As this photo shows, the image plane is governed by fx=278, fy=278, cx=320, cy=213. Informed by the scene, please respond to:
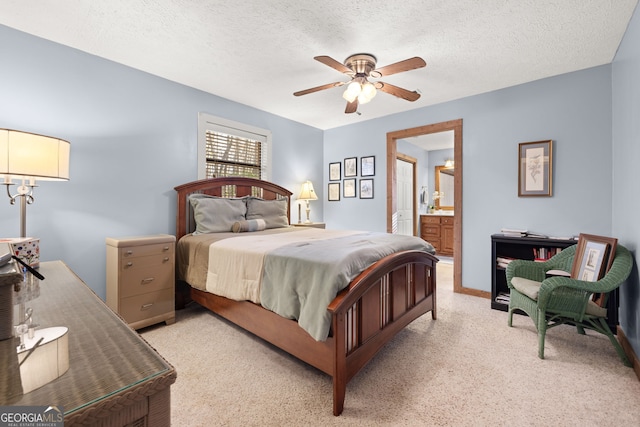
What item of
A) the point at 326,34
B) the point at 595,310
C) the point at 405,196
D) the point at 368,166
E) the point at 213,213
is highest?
the point at 326,34

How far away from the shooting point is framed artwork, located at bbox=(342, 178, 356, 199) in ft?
16.5

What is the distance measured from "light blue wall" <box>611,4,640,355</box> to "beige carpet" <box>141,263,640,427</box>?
37 cm

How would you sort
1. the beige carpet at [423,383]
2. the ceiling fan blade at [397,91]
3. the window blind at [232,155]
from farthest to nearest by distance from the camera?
the window blind at [232,155] → the ceiling fan blade at [397,91] → the beige carpet at [423,383]

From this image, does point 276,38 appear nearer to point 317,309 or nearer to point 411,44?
point 411,44

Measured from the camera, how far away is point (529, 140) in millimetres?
3289

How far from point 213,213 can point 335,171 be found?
2661mm

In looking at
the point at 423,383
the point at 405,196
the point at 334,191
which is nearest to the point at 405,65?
the point at 423,383

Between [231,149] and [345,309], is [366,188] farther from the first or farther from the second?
[345,309]

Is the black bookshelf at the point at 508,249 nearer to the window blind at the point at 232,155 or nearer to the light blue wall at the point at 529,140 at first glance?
the light blue wall at the point at 529,140

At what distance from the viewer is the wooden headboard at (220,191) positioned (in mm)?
3316

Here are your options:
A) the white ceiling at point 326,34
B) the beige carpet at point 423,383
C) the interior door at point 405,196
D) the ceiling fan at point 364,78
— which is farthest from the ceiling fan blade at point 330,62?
the interior door at point 405,196

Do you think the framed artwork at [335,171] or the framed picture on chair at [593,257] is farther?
the framed artwork at [335,171]

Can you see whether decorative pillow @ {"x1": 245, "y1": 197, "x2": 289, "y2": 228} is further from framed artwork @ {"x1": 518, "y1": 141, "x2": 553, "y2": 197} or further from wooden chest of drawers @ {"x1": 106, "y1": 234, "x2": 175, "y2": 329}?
framed artwork @ {"x1": 518, "y1": 141, "x2": 553, "y2": 197}

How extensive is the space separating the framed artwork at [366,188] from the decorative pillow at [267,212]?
1.61m
